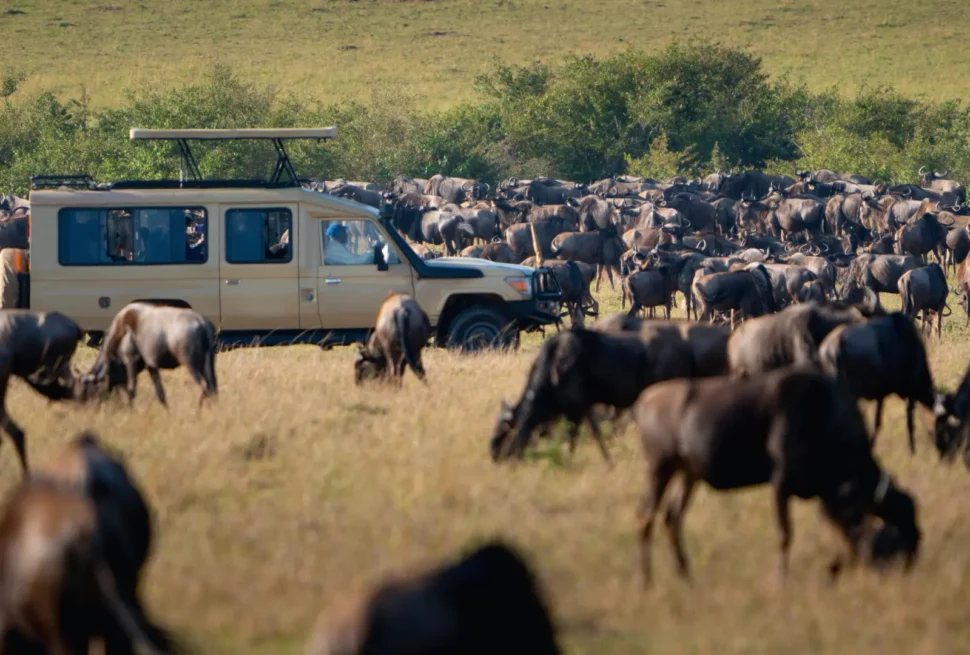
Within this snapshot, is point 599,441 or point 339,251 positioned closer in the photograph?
point 599,441

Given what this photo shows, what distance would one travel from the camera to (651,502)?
21.4 feet

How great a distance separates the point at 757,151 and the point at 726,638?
4921cm

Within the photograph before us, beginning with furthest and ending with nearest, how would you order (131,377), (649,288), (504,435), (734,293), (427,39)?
(427,39), (649,288), (734,293), (131,377), (504,435)

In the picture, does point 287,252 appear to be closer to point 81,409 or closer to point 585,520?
point 81,409

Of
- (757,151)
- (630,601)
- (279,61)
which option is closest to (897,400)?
(630,601)

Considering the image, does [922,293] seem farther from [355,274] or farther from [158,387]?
[158,387]

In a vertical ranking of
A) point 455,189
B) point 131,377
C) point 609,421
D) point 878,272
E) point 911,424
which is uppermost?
point 455,189

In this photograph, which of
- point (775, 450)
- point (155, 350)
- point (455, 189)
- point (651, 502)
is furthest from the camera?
point (455, 189)

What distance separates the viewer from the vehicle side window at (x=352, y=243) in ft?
46.5

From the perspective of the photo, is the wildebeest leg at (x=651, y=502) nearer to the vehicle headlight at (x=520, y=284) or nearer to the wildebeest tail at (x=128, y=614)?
the wildebeest tail at (x=128, y=614)

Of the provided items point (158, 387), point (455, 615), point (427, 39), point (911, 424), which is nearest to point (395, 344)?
point (158, 387)

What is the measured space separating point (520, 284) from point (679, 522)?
836 cm

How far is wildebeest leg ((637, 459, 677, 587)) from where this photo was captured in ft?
21.0

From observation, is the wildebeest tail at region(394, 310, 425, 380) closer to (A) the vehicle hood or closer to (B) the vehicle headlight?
(A) the vehicle hood
